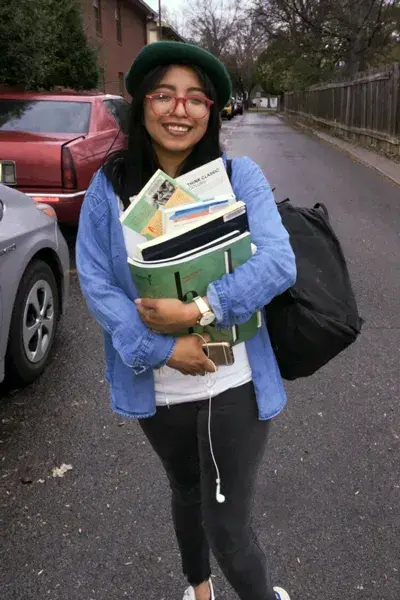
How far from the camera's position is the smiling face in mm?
1644

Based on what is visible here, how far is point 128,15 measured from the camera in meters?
28.1

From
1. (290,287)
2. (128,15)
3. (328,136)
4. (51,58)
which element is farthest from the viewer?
(128,15)

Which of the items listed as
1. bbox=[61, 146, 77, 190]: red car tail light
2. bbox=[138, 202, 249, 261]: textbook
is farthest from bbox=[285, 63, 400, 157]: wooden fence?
bbox=[138, 202, 249, 261]: textbook

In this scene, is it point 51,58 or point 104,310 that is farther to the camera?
point 51,58

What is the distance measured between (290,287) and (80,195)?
4981 mm

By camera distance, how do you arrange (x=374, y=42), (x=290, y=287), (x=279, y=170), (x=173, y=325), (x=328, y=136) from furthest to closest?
(x=374, y=42)
(x=328, y=136)
(x=279, y=170)
(x=290, y=287)
(x=173, y=325)

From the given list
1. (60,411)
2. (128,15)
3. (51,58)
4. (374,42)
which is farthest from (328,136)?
(60,411)

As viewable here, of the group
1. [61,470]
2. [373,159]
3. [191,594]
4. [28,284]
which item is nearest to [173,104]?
[191,594]

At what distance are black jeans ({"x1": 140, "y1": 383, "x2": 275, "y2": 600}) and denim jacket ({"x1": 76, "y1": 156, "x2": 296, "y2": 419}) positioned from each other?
0.24 feet

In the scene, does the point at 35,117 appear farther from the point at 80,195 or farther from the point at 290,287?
the point at 290,287

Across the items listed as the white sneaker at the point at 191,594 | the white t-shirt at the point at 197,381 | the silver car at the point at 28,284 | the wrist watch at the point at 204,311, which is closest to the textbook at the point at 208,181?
the wrist watch at the point at 204,311

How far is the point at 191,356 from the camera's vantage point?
1.51 metres

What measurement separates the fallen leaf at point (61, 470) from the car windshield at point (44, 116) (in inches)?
187

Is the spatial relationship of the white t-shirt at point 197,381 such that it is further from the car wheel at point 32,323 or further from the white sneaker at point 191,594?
the car wheel at point 32,323
